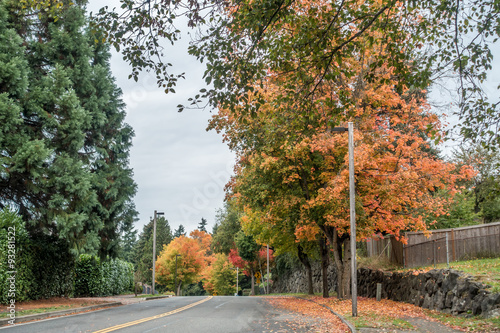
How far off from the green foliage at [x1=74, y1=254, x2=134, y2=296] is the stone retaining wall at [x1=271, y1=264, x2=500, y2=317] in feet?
51.1

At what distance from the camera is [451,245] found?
18.9m

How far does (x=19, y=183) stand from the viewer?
17.8m

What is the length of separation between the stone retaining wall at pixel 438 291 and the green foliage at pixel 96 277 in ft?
51.1

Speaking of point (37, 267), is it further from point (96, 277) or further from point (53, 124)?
point (96, 277)

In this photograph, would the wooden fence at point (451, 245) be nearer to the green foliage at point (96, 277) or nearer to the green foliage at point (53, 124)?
the green foliage at point (53, 124)

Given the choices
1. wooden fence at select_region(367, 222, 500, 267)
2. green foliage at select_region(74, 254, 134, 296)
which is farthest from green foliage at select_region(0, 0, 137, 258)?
wooden fence at select_region(367, 222, 500, 267)

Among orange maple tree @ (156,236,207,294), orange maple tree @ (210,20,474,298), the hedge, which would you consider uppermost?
orange maple tree @ (210,20,474,298)

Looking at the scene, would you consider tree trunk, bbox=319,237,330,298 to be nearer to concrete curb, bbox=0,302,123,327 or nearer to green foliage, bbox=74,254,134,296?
concrete curb, bbox=0,302,123,327

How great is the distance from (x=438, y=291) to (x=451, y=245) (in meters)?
5.38

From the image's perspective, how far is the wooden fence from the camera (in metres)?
17.8

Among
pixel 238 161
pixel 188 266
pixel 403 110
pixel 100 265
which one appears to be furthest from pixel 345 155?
pixel 188 266

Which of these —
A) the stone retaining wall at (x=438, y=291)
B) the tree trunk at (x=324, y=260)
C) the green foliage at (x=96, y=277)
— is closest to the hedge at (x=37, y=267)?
the green foliage at (x=96, y=277)

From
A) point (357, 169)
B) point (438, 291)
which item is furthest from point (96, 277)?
point (438, 291)

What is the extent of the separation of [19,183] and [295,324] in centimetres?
1271
